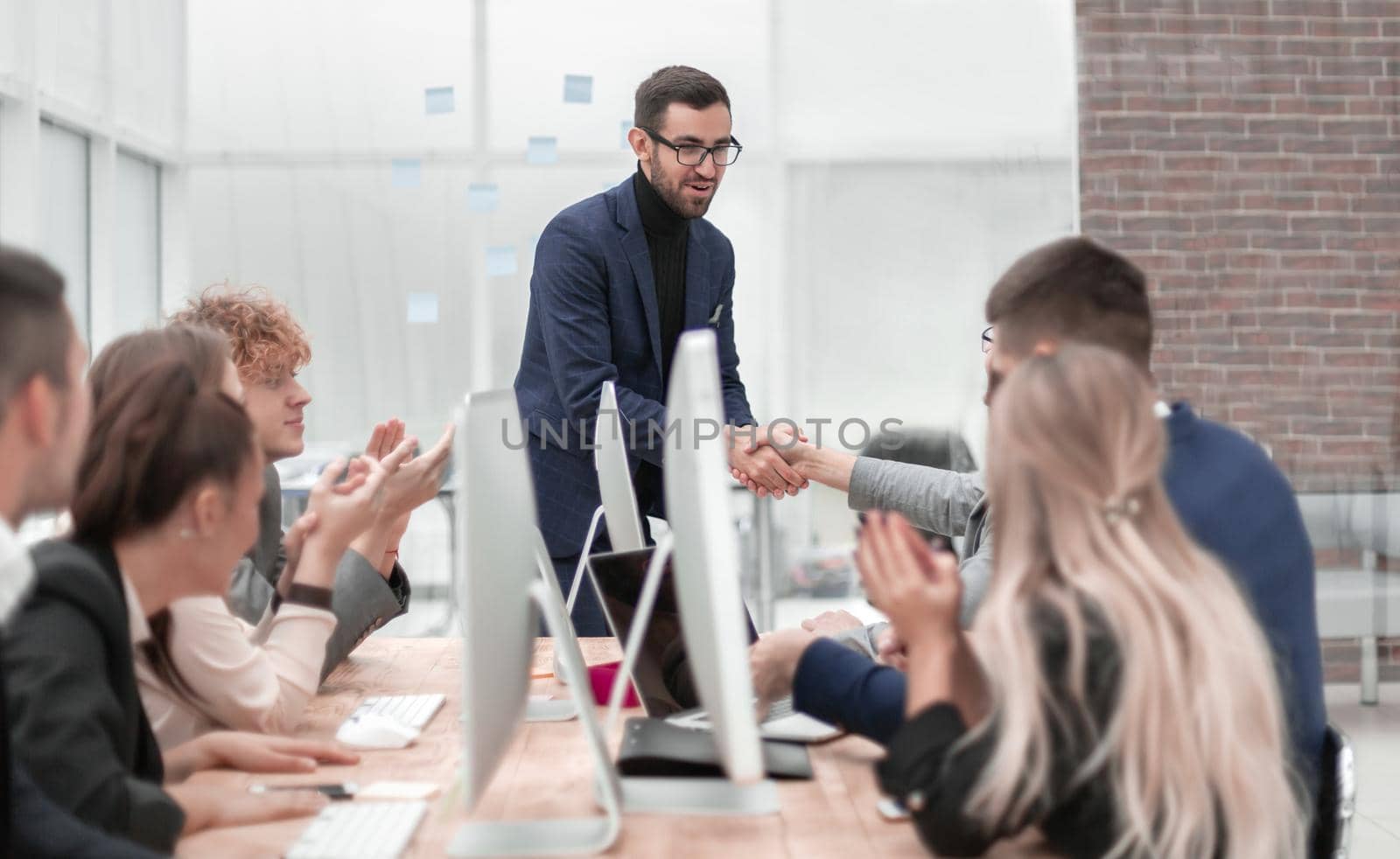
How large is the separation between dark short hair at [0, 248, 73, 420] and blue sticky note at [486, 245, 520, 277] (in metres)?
4.59

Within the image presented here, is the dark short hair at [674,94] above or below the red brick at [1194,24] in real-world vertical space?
below

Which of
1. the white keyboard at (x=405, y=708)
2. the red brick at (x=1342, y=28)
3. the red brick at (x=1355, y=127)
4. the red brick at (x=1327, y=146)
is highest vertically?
the red brick at (x=1342, y=28)

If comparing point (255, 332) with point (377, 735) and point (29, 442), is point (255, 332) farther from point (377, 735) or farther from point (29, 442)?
point (29, 442)

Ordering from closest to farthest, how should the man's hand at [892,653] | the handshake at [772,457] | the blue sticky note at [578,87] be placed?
1. the man's hand at [892,653]
2. the handshake at [772,457]
3. the blue sticky note at [578,87]

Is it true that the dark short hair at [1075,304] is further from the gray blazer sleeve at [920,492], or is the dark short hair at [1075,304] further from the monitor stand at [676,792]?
the gray blazer sleeve at [920,492]

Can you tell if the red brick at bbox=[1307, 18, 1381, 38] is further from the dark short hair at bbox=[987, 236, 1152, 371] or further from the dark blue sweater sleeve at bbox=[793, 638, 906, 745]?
the dark blue sweater sleeve at bbox=[793, 638, 906, 745]

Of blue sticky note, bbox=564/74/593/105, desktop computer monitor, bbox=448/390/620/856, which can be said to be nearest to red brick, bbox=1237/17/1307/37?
blue sticky note, bbox=564/74/593/105

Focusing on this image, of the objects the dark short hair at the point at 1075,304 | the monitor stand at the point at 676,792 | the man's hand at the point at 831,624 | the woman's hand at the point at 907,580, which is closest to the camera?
the woman's hand at the point at 907,580

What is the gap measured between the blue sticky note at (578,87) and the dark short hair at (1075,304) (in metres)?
4.54

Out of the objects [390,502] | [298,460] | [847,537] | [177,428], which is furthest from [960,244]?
[177,428]

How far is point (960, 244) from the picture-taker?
5539 mm

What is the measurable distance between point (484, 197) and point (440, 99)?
50 centimetres

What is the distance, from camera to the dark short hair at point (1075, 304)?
130 centimetres

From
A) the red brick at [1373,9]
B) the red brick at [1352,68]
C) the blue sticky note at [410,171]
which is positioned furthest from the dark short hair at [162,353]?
the red brick at [1373,9]
